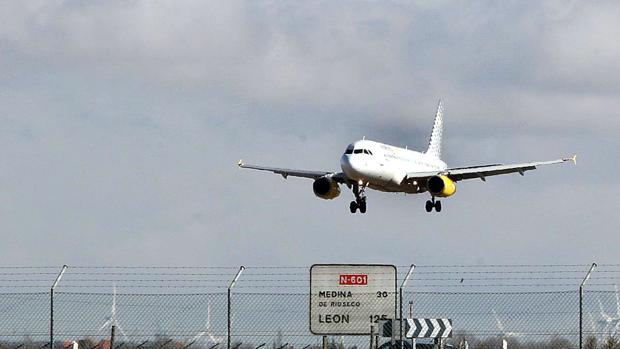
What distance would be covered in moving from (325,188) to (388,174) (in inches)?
137

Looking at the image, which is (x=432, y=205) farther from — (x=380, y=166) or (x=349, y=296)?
(x=349, y=296)

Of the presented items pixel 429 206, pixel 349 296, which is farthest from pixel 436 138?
pixel 349 296

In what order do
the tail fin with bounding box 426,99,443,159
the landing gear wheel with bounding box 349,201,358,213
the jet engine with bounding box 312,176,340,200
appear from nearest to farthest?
the landing gear wheel with bounding box 349,201,358,213 → the jet engine with bounding box 312,176,340,200 → the tail fin with bounding box 426,99,443,159

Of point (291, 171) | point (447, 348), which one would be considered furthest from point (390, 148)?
point (447, 348)

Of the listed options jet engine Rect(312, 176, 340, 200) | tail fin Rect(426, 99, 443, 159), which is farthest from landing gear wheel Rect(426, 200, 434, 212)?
tail fin Rect(426, 99, 443, 159)

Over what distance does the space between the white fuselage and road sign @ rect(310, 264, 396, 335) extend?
37.6m

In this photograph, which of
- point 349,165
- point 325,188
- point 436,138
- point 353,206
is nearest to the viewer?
point 349,165

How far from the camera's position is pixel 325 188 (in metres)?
68.4

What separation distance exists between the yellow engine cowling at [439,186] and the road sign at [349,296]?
4195cm

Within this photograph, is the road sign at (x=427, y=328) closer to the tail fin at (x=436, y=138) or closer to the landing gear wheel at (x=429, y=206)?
the landing gear wheel at (x=429, y=206)

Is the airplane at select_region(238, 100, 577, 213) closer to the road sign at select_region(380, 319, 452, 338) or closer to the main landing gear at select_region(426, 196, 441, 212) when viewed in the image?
the main landing gear at select_region(426, 196, 441, 212)

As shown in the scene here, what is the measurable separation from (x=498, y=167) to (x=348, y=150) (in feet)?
32.2

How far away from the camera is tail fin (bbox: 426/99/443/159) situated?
100 meters

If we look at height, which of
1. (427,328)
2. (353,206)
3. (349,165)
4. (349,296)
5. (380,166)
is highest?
(380,166)
